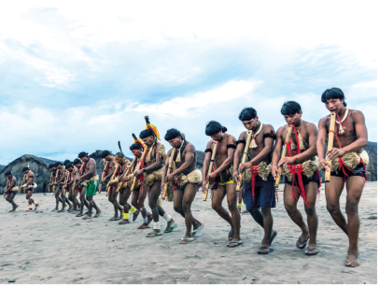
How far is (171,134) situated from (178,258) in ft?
8.66

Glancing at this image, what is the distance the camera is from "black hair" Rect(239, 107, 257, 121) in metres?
5.10

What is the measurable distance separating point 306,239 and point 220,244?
4.80 feet

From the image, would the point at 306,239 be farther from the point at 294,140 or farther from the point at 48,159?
the point at 48,159

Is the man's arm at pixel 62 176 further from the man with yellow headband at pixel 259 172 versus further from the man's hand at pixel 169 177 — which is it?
the man with yellow headband at pixel 259 172

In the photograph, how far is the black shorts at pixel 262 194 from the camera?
485 centimetres

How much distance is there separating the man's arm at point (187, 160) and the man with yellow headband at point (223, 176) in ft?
1.30

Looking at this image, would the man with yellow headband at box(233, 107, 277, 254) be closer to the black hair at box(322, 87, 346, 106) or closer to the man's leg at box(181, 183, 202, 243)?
the black hair at box(322, 87, 346, 106)

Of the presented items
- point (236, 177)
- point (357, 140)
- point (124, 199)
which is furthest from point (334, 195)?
point (124, 199)

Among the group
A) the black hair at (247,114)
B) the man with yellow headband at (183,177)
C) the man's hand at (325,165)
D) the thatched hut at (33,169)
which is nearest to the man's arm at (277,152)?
the black hair at (247,114)

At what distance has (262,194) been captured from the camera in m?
4.91

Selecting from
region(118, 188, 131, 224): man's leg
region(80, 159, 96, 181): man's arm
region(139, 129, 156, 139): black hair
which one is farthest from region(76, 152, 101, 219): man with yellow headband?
region(139, 129, 156, 139): black hair

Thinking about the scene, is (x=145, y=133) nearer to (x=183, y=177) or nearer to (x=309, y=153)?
(x=183, y=177)

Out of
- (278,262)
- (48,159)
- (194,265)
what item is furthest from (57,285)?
(48,159)

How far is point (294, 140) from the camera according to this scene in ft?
15.7
